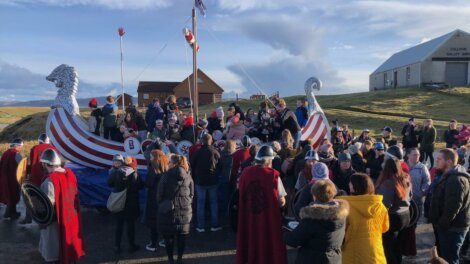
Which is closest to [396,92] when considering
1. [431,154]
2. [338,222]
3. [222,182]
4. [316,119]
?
[431,154]

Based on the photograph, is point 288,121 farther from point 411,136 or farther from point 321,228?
point 411,136

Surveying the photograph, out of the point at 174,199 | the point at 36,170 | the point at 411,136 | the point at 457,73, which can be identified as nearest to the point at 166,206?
the point at 174,199

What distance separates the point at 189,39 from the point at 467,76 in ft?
133

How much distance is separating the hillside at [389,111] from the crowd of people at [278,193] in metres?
15.8

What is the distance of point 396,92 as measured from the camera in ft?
131

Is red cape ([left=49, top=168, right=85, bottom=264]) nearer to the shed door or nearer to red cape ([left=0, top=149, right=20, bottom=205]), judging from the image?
red cape ([left=0, top=149, right=20, bottom=205])

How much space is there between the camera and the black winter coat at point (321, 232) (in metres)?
3.71

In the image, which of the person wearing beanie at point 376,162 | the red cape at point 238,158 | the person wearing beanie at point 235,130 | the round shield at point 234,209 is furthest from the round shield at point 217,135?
the round shield at point 234,209

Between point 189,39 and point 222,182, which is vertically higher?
point 189,39

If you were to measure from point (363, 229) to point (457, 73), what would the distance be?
4379 centimetres

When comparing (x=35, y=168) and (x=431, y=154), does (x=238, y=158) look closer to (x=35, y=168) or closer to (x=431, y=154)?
(x=35, y=168)

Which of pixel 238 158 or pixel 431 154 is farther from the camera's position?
pixel 431 154

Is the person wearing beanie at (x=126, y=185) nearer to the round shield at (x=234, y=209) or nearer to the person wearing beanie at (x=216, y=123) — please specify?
the round shield at (x=234, y=209)

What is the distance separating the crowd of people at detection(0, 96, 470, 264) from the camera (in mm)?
4113
